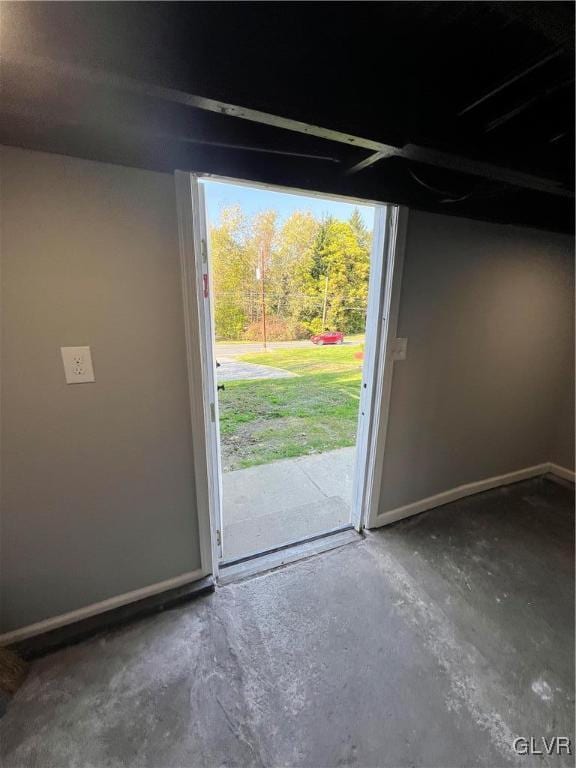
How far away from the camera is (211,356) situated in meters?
1.28

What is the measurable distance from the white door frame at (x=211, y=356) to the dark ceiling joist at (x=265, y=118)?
31 cm

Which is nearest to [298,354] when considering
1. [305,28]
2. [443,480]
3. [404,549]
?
[443,480]

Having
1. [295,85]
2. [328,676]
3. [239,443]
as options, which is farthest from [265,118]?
[239,443]

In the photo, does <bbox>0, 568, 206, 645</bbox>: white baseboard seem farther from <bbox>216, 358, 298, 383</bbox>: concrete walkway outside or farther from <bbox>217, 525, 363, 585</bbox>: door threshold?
<bbox>216, 358, 298, 383</bbox>: concrete walkway outside

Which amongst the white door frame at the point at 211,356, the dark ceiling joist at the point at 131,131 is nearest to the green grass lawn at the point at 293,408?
the white door frame at the point at 211,356

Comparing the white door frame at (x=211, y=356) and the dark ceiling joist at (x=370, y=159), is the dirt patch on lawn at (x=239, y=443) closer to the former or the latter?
the white door frame at (x=211, y=356)

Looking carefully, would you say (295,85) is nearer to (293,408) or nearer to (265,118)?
(265,118)

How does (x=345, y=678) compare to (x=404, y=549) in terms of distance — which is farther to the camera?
(x=404, y=549)

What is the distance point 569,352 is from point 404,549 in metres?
1.98

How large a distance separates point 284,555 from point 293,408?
8.10 feet

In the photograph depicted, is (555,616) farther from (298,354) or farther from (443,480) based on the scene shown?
(298,354)

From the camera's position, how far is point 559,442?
8.02 ft

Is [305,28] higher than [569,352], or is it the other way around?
[305,28]

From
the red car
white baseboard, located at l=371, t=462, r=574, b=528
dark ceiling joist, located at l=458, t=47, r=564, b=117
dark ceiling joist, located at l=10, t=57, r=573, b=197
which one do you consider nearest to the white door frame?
white baseboard, located at l=371, t=462, r=574, b=528
